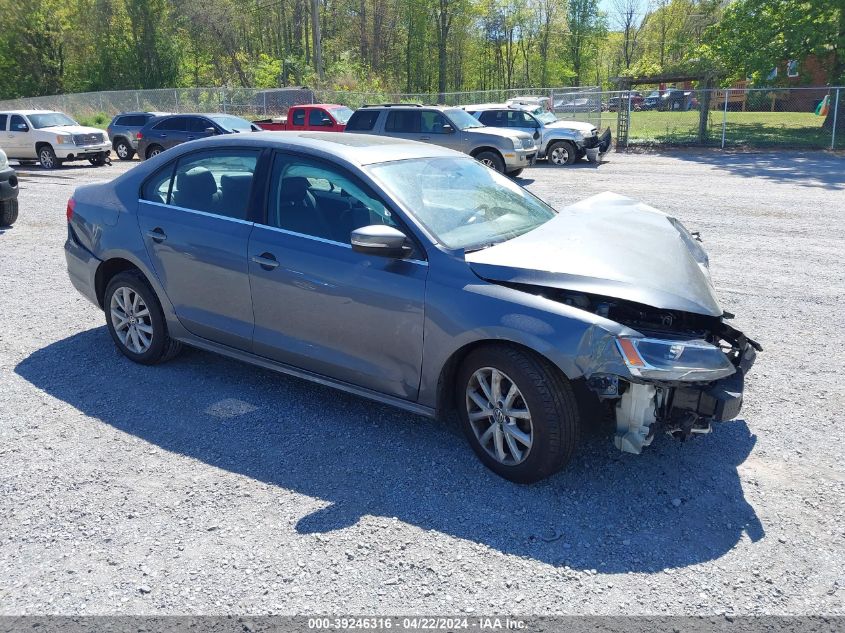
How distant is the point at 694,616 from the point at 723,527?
0.69m

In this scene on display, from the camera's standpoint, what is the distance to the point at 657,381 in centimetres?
333

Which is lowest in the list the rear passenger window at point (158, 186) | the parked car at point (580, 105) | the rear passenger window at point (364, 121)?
the rear passenger window at point (158, 186)

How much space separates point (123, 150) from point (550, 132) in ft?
Answer: 48.6

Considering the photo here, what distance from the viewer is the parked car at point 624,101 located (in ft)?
83.0

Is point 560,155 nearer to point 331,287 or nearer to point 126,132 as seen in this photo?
point 126,132

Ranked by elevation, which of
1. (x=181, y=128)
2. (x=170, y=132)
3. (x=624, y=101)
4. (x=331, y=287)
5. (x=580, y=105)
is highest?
(x=624, y=101)

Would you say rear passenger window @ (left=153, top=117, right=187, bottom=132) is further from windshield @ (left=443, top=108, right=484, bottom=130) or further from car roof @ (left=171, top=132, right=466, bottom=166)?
car roof @ (left=171, top=132, right=466, bottom=166)

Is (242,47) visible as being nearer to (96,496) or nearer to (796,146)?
(796,146)

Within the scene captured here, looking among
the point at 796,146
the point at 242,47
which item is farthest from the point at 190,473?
the point at 242,47

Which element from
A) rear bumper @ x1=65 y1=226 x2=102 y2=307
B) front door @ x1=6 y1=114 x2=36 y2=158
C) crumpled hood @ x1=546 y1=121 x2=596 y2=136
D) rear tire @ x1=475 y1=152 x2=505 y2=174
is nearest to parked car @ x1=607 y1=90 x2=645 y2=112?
crumpled hood @ x1=546 y1=121 x2=596 y2=136

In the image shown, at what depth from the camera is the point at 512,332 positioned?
11.5 feet

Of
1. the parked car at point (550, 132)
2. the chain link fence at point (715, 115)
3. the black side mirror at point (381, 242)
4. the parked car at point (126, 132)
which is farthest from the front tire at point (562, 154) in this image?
the black side mirror at point (381, 242)

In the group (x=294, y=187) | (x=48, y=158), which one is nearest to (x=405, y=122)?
(x=48, y=158)

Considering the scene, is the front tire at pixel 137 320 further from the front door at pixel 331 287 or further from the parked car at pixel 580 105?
the parked car at pixel 580 105
